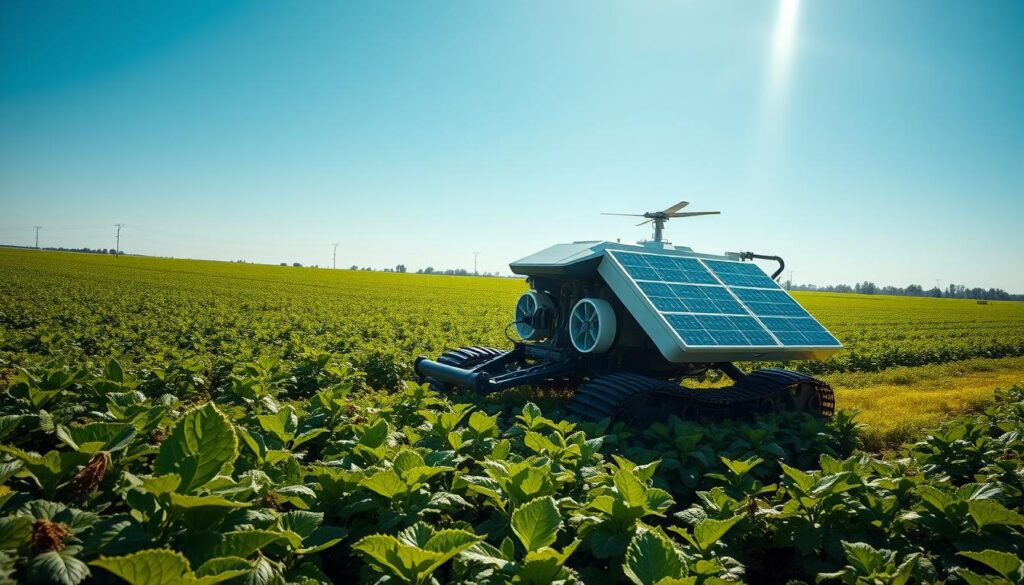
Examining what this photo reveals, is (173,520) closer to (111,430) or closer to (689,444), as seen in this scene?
(111,430)

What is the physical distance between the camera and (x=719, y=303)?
25.0 feet

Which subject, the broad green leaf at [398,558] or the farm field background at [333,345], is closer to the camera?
the broad green leaf at [398,558]

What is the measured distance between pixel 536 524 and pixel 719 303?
595cm

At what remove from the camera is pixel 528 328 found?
28.5ft

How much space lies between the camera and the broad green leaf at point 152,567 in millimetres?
1595

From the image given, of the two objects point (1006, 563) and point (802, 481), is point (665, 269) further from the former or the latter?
point (1006, 563)

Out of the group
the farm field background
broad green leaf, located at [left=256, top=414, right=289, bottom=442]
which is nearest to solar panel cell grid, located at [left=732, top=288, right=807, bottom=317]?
the farm field background

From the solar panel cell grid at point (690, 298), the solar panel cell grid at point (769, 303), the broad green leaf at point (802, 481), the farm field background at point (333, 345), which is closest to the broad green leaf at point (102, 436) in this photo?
the broad green leaf at point (802, 481)

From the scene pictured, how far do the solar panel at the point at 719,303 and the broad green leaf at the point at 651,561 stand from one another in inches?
157

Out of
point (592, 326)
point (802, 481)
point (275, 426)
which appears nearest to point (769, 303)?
point (592, 326)

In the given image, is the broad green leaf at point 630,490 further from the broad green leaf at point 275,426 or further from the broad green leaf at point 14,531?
the broad green leaf at point 14,531

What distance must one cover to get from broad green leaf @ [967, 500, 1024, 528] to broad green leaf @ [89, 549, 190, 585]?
434cm

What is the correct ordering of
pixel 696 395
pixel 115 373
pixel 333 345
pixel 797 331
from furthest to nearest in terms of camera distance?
pixel 333 345 → pixel 797 331 → pixel 696 395 → pixel 115 373

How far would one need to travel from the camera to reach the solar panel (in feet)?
22.0
